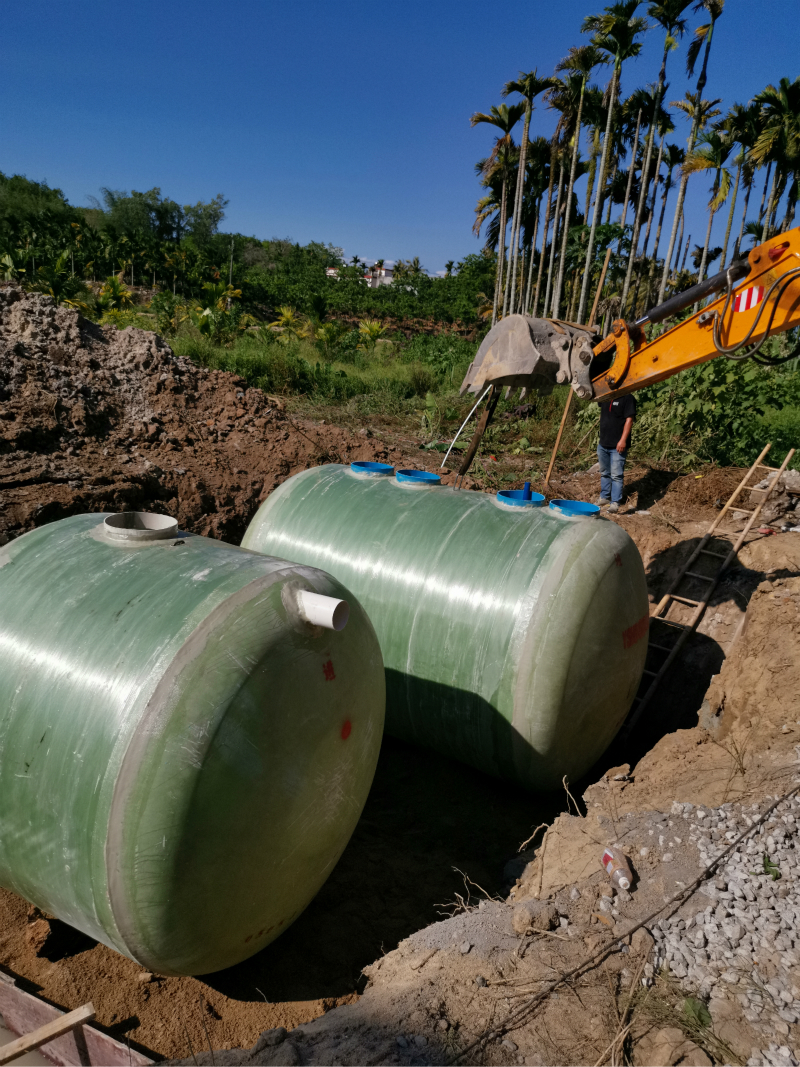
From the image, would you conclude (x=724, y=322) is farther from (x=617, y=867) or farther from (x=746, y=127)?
(x=746, y=127)

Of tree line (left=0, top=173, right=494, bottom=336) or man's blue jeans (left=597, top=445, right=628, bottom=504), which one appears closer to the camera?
man's blue jeans (left=597, top=445, right=628, bottom=504)

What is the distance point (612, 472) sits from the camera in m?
10.4

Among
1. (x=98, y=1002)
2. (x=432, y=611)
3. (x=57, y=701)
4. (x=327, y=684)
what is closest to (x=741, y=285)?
(x=432, y=611)

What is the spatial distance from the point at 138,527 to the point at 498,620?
263 cm

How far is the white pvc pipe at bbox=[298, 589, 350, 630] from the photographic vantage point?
3.24 metres

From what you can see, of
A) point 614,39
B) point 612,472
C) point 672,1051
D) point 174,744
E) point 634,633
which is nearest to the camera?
point 672,1051

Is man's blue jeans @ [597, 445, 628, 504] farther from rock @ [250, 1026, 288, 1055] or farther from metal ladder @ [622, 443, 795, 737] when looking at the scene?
rock @ [250, 1026, 288, 1055]

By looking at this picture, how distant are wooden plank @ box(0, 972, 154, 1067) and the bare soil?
0.60ft

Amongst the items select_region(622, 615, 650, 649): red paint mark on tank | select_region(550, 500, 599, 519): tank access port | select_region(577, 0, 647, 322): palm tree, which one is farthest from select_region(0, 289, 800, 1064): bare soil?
select_region(577, 0, 647, 322): palm tree

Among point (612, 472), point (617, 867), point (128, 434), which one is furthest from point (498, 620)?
point (128, 434)

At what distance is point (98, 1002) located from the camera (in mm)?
3654

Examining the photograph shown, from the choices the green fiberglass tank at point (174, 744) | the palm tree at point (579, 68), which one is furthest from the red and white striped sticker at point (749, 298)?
the palm tree at point (579, 68)

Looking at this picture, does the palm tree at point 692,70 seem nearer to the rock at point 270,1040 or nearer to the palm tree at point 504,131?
the palm tree at point 504,131

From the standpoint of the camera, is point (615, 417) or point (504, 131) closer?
point (615, 417)
